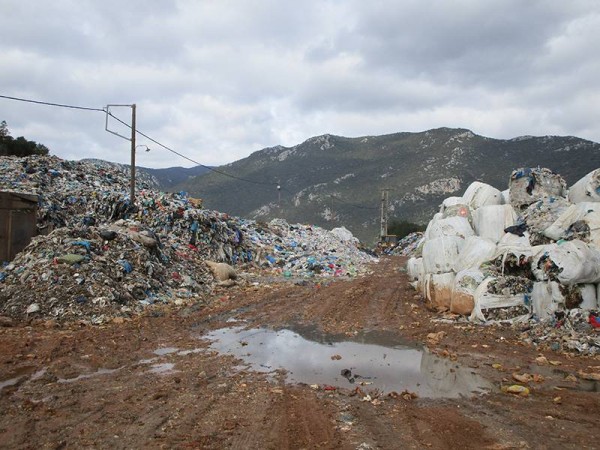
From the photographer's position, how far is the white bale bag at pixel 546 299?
19.5 feet

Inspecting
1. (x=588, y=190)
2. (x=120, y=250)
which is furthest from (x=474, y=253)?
(x=120, y=250)

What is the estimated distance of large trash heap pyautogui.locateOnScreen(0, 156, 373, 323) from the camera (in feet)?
24.6

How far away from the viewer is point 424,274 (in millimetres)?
9062

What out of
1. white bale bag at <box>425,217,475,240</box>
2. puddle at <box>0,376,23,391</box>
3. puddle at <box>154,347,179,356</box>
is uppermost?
white bale bag at <box>425,217,475,240</box>

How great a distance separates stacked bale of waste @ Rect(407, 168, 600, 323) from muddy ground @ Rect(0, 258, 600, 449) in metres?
0.58

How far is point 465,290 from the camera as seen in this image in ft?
23.1

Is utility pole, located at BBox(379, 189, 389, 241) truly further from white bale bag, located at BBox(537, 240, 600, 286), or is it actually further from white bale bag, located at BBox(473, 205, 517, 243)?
white bale bag, located at BBox(537, 240, 600, 286)

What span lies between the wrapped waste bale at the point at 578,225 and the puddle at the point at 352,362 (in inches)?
122

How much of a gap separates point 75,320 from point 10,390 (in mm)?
2967

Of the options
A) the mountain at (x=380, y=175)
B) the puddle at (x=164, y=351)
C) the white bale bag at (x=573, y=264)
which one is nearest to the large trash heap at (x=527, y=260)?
the white bale bag at (x=573, y=264)

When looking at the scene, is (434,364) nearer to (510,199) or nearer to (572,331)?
(572,331)

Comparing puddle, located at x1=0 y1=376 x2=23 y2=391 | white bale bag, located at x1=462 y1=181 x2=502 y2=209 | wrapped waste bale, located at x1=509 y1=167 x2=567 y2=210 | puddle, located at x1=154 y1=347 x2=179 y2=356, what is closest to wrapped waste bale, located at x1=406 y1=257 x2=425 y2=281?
white bale bag, located at x1=462 y1=181 x2=502 y2=209

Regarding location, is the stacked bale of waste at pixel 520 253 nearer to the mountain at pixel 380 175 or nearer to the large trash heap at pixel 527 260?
the large trash heap at pixel 527 260

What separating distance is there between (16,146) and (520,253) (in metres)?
28.8
